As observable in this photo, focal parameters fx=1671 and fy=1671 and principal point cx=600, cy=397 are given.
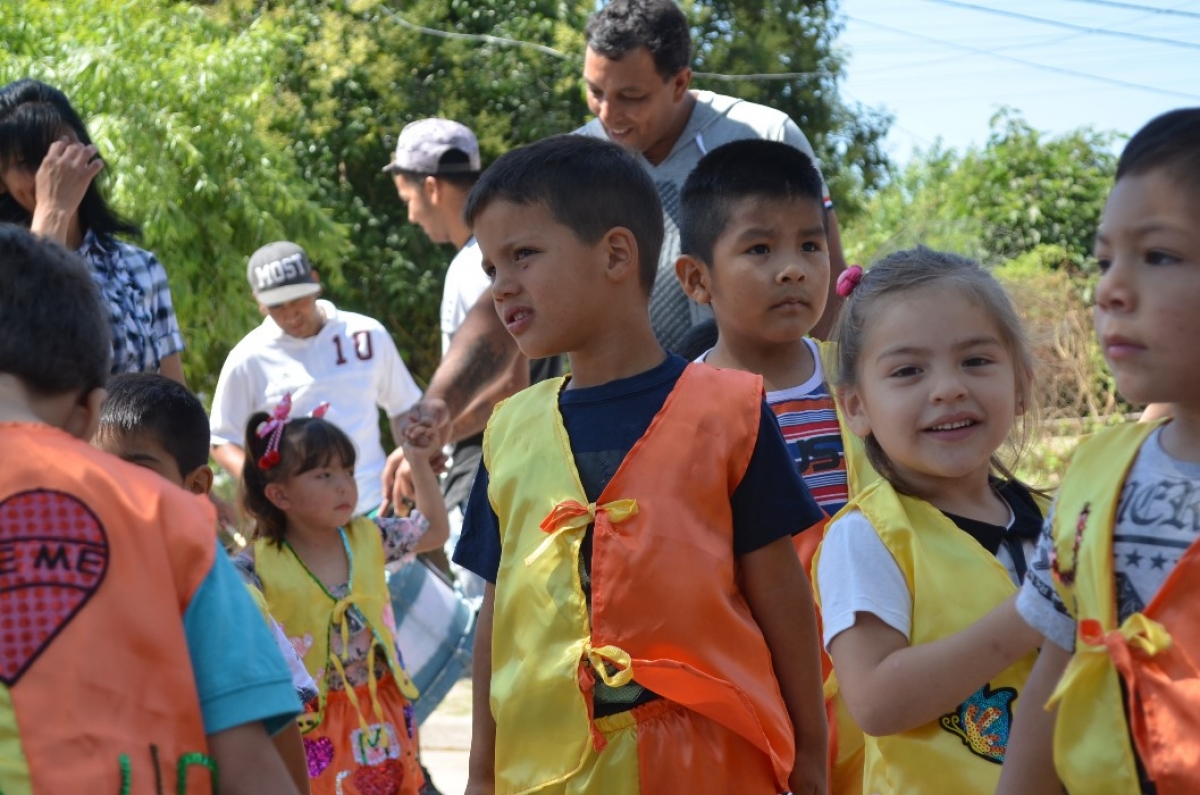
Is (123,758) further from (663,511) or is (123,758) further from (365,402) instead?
(365,402)

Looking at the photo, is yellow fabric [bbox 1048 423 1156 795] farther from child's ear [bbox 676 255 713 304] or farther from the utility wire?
the utility wire

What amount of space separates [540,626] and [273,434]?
291 cm

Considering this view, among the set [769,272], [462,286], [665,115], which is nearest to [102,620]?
[769,272]

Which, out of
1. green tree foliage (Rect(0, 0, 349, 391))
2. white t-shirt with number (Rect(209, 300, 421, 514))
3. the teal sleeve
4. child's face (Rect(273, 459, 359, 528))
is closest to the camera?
the teal sleeve

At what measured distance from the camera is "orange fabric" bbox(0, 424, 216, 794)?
187cm

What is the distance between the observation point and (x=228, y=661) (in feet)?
6.56

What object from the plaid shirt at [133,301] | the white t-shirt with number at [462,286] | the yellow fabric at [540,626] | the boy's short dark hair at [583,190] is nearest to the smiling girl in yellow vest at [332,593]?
the white t-shirt with number at [462,286]

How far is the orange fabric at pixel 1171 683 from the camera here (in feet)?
5.81

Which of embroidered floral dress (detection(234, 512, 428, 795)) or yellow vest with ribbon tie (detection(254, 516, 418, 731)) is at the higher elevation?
yellow vest with ribbon tie (detection(254, 516, 418, 731))

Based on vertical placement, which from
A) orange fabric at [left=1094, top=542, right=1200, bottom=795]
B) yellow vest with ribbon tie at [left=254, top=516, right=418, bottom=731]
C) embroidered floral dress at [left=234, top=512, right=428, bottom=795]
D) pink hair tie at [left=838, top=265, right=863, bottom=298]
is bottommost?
embroidered floral dress at [left=234, top=512, right=428, bottom=795]

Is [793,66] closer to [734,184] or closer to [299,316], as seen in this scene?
[299,316]

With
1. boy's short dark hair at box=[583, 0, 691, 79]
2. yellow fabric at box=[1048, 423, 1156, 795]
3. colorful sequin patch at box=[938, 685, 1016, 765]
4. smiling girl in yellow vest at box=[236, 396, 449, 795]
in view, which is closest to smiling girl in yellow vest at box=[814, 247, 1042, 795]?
colorful sequin patch at box=[938, 685, 1016, 765]

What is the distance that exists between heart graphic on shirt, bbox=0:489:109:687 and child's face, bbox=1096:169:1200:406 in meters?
1.18

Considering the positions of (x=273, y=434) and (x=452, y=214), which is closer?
(x=273, y=434)
